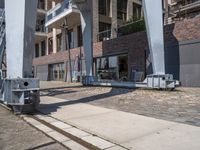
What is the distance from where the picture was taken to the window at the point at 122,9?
31516 millimetres

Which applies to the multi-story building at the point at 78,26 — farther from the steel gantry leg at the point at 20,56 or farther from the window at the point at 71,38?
the steel gantry leg at the point at 20,56

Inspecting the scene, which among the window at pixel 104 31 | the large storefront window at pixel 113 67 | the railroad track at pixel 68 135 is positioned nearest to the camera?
the railroad track at pixel 68 135

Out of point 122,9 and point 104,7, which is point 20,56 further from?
point 122,9

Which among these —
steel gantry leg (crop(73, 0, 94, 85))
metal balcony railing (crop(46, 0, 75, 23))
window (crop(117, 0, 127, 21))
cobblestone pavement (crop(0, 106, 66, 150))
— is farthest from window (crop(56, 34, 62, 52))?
cobblestone pavement (crop(0, 106, 66, 150))

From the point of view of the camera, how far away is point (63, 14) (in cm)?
2756

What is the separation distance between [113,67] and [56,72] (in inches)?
553

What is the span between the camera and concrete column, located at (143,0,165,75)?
13758mm

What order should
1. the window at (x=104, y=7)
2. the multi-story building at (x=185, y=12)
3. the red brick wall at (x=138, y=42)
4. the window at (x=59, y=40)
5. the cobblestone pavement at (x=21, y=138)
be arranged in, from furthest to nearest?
the window at (x=59, y=40), the window at (x=104, y=7), the multi-story building at (x=185, y=12), the red brick wall at (x=138, y=42), the cobblestone pavement at (x=21, y=138)

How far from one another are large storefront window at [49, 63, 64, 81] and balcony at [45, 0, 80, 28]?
5.45 m

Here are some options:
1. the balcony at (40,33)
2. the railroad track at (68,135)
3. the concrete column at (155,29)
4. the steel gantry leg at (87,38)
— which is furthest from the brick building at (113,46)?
the railroad track at (68,135)

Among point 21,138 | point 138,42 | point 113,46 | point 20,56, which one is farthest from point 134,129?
point 113,46

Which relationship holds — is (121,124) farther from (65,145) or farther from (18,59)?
(18,59)

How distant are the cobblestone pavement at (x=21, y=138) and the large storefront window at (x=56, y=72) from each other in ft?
86.5

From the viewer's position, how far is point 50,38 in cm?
3903
